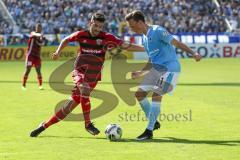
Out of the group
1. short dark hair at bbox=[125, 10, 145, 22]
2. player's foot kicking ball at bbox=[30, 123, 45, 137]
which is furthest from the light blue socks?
player's foot kicking ball at bbox=[30, 123, 45, 137]

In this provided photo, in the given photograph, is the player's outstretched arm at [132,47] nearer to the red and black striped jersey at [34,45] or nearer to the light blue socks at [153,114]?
the light blue socks at [153,114]

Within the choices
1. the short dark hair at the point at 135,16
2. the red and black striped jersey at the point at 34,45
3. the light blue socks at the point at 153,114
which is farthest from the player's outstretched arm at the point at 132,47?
the red and black striped jersey at the point at 34,45

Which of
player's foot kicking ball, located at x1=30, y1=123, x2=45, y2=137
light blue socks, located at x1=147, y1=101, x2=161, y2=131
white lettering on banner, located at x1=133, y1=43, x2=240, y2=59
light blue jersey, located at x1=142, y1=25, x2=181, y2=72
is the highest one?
light blue jersey, located at x1=142, y1=25, x2=181, y2=72

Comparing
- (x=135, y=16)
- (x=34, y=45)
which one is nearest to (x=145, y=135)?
(x=135, y=16)

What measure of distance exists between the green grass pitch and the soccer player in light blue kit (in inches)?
24.0

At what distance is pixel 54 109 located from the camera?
653 inches

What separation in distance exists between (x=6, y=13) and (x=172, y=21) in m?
12.6

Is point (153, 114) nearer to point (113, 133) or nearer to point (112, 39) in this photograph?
point (113, 133)

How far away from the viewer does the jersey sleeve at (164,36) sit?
11328mm

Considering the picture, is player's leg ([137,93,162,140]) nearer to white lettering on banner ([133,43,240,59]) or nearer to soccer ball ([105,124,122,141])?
soccer ball ([105,124,122,141])

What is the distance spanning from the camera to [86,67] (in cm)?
1209

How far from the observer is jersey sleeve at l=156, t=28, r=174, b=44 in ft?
37.2

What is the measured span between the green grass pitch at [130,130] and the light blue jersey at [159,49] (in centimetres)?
139

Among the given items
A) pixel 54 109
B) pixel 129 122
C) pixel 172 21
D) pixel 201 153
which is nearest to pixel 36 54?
pixel 54 109
